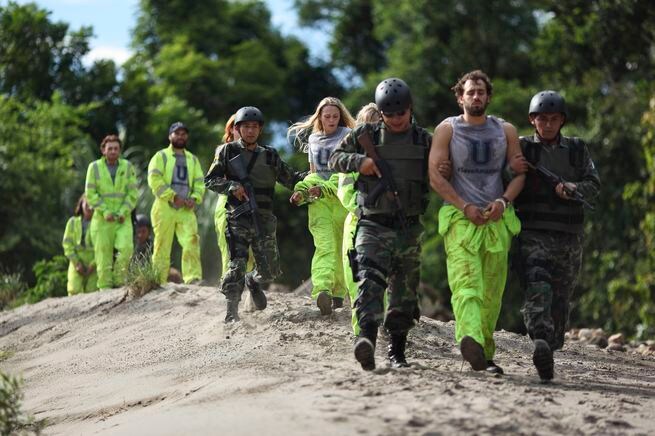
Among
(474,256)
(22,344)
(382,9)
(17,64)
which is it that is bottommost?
(22,344)


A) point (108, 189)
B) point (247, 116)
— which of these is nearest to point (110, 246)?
point (108, 189)

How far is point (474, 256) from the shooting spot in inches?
403

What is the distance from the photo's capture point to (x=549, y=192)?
10688 mm

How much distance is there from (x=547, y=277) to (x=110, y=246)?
31.0 ft

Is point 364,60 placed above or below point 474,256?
above

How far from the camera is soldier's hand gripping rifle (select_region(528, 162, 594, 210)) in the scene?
10445 mm

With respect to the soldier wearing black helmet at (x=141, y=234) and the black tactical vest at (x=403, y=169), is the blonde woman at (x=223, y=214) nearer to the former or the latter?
the black tactical vest at (x=403, y=169)

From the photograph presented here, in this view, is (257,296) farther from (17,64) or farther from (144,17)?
(144,17)

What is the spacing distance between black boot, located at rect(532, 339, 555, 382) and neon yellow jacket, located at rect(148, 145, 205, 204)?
769cm

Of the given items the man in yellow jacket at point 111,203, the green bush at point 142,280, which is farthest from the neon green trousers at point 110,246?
the green bush at point 142,280

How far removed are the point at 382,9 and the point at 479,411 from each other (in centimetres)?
4125

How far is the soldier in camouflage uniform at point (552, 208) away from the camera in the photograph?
34.8ft

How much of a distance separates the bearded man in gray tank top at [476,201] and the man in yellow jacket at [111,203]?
8758mm

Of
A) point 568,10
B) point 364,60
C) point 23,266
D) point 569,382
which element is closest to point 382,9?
point 364,60
